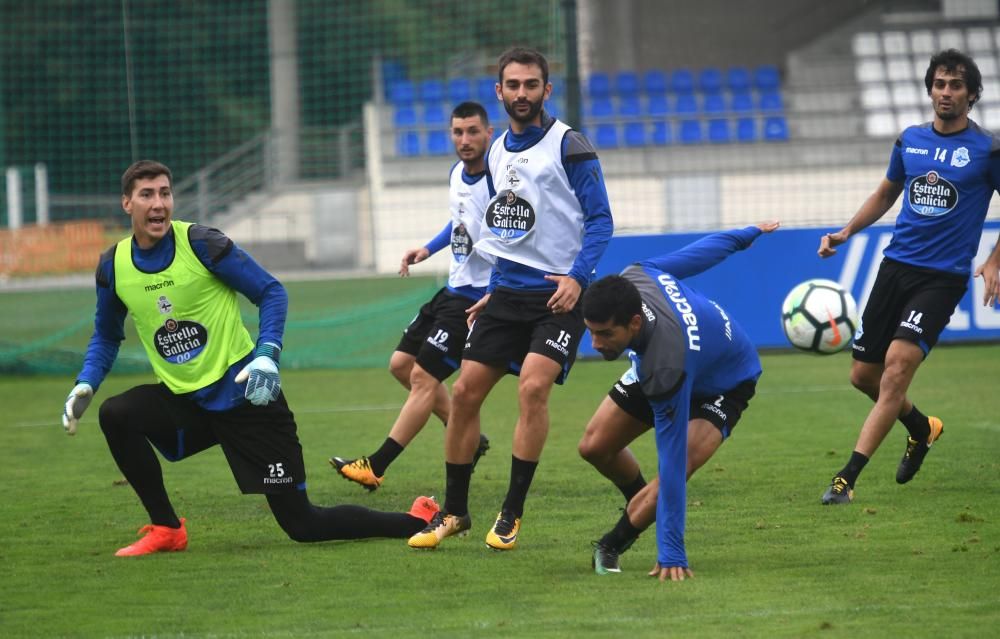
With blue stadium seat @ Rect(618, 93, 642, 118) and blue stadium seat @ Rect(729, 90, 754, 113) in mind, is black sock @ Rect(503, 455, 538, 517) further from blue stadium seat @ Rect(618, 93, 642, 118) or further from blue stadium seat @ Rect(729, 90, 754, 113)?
blue stadium seat @ Rect(729, 90, 754, 113)

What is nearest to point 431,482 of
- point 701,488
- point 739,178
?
point 701,488

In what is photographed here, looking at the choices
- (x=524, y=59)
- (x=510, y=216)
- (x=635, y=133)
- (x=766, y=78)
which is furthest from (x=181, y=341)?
(x=766, y=78)

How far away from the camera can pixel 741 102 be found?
23.9m

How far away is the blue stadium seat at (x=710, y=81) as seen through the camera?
24416 mm

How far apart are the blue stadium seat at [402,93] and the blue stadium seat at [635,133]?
4.06m

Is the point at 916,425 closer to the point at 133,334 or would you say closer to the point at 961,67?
the point at 961,67

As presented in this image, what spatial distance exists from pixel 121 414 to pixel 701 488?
10.1ft

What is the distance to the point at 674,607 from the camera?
16.2 ft

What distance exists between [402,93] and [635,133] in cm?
450

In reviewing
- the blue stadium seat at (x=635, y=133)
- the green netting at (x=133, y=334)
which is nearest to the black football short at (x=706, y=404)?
the green netting at (x=133, y=334)

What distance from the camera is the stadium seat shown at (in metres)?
23.8

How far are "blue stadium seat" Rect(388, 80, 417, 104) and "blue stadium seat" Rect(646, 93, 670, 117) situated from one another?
13.3 feet

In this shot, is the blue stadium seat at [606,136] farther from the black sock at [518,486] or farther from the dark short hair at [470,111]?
the black sock at [518,486]

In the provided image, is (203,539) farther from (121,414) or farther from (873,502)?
(873,502)
